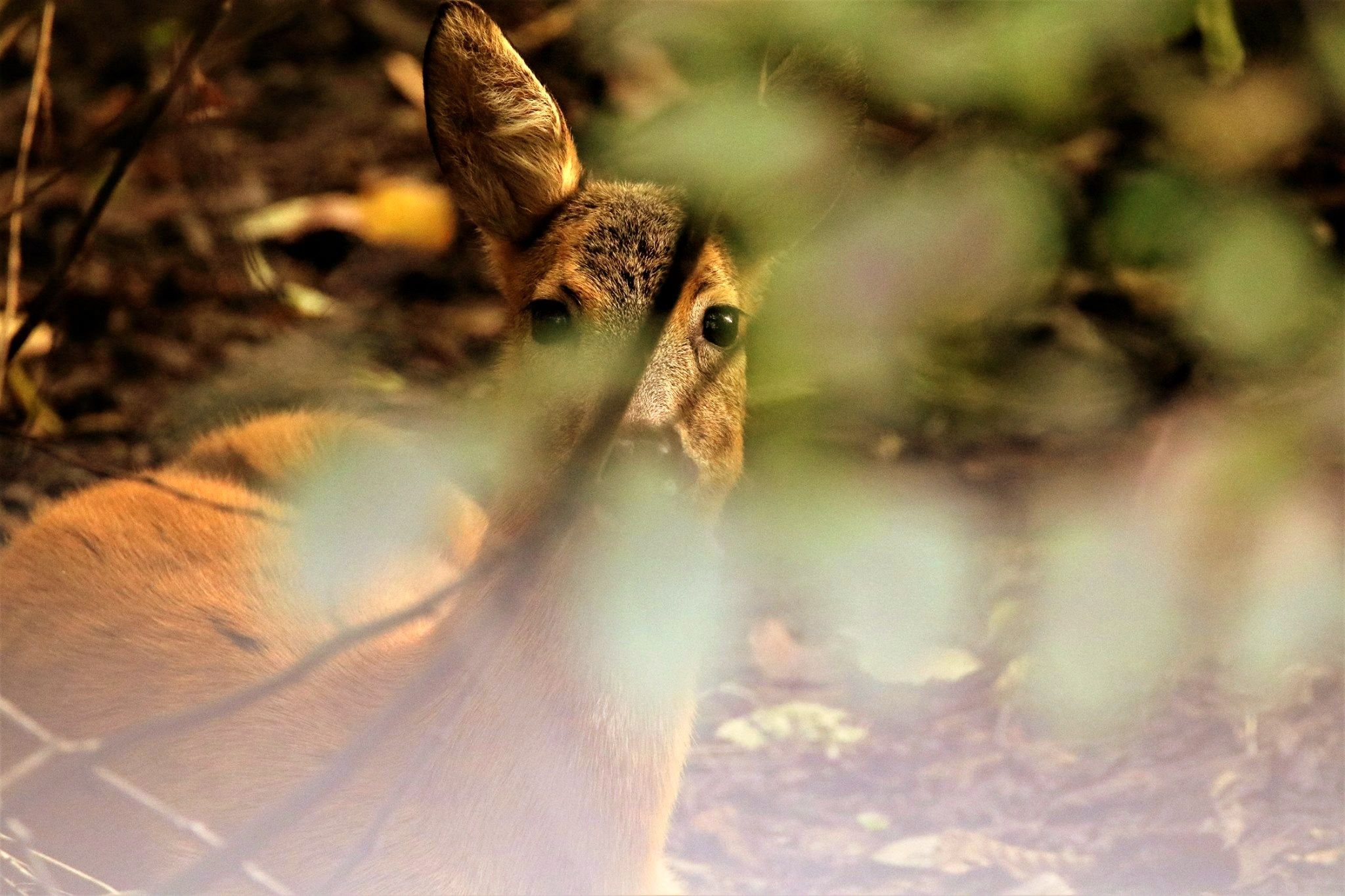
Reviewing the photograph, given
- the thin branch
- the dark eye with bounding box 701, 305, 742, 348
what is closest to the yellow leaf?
the dark eye with bounding box 701, 305, 742, 348

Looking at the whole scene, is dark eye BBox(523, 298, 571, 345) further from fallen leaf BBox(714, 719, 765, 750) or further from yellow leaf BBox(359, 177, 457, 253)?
yellow leaf BBox(359, 177, 457, 253)

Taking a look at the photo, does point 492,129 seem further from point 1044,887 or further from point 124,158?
point 1044,887

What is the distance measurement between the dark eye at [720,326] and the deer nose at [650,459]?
12.0 inches

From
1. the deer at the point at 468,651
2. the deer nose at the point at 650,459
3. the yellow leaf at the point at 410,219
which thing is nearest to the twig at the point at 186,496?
the deer at the point at 468,651

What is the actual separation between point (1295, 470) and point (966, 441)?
134 cm

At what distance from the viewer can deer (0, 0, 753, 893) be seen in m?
2.46

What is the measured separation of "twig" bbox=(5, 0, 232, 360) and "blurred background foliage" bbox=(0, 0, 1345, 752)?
0.09m

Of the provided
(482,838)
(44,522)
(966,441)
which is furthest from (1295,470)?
(44,522)

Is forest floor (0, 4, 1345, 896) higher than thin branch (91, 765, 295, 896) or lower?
higher

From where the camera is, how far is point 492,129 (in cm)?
279

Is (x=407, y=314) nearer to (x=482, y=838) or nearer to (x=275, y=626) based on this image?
(x=275, y=626)

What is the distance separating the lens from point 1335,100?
3848 mm

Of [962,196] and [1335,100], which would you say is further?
[1335,100]

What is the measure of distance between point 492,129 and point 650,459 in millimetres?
775
